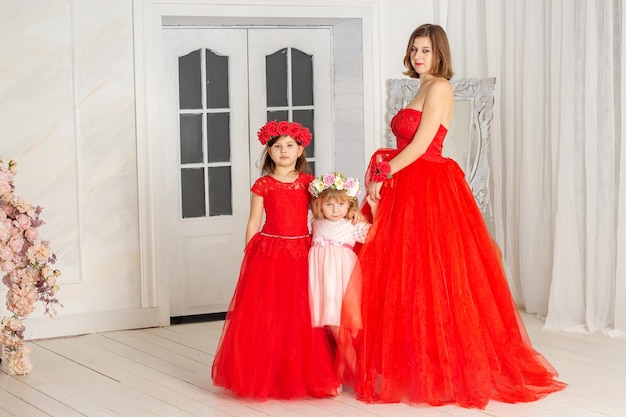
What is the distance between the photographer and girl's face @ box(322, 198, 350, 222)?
14.1 ft

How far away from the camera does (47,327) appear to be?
567cm

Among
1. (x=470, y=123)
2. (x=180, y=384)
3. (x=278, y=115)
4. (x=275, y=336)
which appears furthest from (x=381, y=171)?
(x=278, y=115)

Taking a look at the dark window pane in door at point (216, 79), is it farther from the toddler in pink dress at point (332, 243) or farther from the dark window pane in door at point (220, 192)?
the toddler in pink dress at point (332, 243)

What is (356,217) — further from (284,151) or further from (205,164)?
(205,164)

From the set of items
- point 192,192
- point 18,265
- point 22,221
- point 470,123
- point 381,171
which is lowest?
point 18,265

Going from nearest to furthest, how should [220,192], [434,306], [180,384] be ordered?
[434,306], [180,384], [220,192]

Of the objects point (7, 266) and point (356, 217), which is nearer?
point (356, 217)

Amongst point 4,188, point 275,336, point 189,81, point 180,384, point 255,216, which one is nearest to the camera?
point 275,336

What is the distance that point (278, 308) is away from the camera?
167 inches

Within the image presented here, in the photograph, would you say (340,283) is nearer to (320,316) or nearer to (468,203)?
(320,316)

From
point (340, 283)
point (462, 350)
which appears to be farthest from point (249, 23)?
point (462, 350)

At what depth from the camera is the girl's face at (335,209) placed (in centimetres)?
431

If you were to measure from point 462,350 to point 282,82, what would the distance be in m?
2.88

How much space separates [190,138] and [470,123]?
6.03 feet
